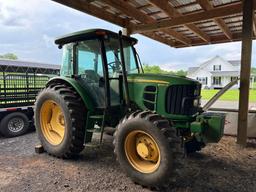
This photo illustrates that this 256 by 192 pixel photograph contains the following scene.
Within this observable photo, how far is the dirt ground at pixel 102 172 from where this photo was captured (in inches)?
109

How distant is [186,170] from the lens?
3.26 meters

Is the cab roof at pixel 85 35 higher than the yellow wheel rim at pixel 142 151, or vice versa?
the cab roof at pixel 85 35

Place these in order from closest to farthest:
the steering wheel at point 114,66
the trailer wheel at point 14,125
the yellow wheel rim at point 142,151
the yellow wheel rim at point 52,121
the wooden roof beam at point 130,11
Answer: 1. the yellow wheel rim at point 142,151
2. the steering wheel at point 114,66
3. the yellow wheel rim at point 52,121
4. the wooden roof beam at point 130,11
5. the trailer wheel at point 14,125

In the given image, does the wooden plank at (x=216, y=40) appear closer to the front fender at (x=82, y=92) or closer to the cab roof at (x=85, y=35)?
the cab roof at (x=85, y=35)

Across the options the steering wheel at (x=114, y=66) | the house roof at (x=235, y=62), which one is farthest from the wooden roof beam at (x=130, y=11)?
the house roof at (x=235, y=62)

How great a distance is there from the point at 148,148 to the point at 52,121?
2335mm

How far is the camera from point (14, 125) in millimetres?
5207

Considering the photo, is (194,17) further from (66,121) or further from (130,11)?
(66,121)

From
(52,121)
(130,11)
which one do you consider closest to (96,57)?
(52,121)

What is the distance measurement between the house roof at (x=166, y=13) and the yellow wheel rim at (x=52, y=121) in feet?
7.10

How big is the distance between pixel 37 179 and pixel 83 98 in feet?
4.65

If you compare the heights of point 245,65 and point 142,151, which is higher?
point 245,65

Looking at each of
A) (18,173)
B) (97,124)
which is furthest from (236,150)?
(18,173)

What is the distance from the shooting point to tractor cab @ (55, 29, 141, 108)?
3486 millimetres
